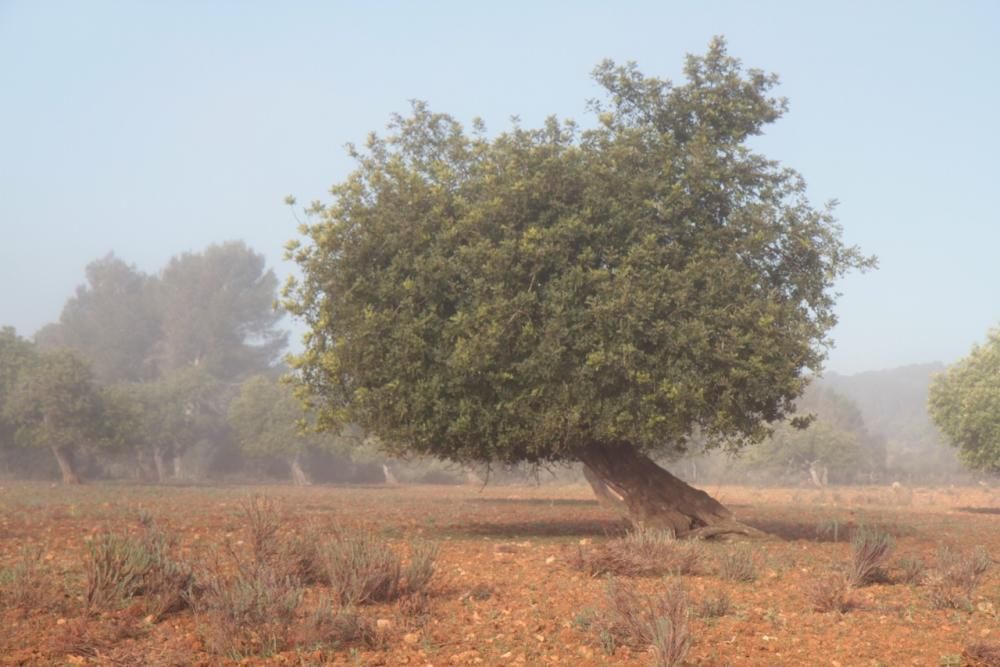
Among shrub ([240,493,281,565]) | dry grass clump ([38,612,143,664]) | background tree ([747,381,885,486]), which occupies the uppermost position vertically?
shrub ([240,493,281,565])

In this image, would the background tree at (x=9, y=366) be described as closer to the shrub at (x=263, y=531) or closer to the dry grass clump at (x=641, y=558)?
the shrub at (x=263, y=531)

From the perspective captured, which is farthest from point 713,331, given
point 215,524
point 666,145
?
point 215,524

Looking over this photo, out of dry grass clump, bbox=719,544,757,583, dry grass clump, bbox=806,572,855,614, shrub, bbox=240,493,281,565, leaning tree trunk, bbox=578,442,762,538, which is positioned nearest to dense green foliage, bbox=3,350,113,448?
leaning tree trunk, bbox=578,442,762,538

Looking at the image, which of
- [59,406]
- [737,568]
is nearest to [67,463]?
[59,406]

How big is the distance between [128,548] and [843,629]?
25.9ft

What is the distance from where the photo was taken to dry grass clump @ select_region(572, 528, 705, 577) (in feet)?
42.0

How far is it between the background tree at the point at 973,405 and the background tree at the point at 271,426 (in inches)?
1674

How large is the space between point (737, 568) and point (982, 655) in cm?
449

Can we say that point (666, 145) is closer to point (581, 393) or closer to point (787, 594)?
point (581, 393)

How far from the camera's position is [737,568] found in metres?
12.8

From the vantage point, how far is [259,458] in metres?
78.9

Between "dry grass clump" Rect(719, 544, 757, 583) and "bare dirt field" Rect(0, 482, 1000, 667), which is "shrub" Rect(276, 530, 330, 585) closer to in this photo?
"bare dirt field" Rect(0, 482, 1000, 667)

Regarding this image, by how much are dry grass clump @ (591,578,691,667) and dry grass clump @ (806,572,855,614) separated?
2.73 meters

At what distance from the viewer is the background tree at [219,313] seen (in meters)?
106
